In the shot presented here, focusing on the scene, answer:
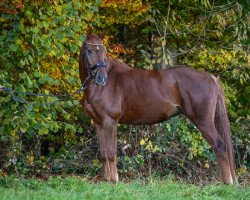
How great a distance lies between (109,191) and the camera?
Answer: 23.8ft

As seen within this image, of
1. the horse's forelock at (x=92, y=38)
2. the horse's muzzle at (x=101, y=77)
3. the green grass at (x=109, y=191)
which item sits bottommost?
the green grass at (x=109, y=191)

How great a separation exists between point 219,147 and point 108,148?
5.62 ft

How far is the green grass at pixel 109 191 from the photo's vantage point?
6762 mm

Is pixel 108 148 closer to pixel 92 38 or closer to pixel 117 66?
pixel 117 66

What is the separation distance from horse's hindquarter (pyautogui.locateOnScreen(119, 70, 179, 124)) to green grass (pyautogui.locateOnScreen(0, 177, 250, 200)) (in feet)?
3.84

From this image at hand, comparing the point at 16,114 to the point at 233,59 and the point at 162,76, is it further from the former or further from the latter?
the point at 233,59

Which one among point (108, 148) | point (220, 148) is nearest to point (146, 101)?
point (108, 148)

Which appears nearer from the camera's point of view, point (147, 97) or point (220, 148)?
point (220, 148)

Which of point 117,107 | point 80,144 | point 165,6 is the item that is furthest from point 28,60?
point 165,6

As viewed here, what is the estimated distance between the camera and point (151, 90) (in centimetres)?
891

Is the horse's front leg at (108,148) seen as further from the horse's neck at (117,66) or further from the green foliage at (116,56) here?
the green foliage at (116,56)

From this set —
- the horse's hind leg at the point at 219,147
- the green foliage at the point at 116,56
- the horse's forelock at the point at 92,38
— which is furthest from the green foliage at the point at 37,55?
the horse's hind leg at the point at 219,147

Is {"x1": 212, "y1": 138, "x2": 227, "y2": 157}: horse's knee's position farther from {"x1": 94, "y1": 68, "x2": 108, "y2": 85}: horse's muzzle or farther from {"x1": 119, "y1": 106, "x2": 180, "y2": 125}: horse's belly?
{"x1": 94, "y1": 68, "x2": 108, "y2": 85}: horse's muzzle

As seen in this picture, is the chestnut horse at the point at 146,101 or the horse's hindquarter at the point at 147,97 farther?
the horse's hindquarter at the point at 147,97
